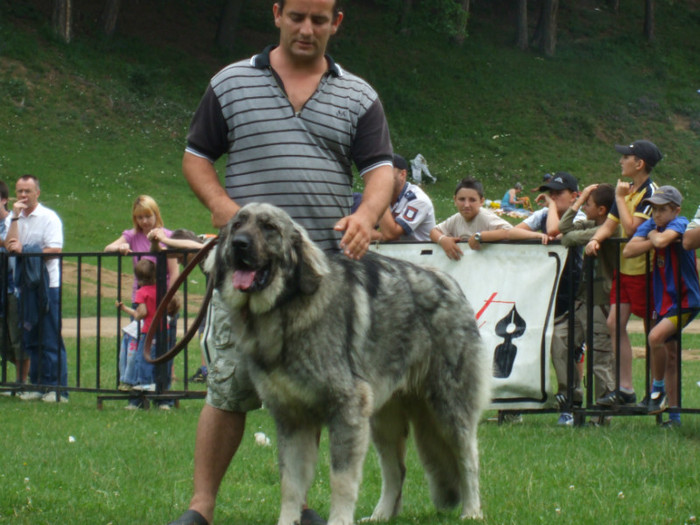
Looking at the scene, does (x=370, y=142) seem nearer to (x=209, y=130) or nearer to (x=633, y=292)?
(x=209, y=130)

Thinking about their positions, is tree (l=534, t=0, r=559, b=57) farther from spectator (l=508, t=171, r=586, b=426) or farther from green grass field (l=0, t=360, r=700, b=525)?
green grass field (l=0, t=360, r=700, b=525)

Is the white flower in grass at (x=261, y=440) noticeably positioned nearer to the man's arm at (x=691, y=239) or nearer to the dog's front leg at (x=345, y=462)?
the dog's front leg at (x=345, y=462)

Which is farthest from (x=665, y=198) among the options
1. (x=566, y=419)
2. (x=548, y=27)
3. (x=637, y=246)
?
(x=548, y=27)

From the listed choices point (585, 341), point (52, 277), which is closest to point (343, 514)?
point (585, 341)

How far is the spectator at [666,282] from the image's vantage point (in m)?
7.66

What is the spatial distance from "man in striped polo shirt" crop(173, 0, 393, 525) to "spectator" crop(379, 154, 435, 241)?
407cm

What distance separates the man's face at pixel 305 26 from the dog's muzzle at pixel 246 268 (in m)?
1.00

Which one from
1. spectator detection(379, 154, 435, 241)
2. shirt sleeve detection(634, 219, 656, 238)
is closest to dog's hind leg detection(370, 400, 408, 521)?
shirt sleeve detection(634, 219, 656, 238)

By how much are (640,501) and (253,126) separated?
275cm

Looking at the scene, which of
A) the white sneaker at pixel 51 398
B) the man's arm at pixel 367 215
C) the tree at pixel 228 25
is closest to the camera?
the man's arm at pixel 367 215

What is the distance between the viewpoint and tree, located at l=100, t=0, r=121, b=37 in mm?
38250

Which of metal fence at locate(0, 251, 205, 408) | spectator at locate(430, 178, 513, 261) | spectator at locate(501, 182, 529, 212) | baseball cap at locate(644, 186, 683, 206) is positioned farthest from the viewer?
spectator at locate(501, 182, 529, 212)

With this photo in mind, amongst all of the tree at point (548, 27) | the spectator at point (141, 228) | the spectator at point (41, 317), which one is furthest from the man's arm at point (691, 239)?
the tree at point (548, 27)

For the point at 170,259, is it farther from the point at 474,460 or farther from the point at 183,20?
the point at 183,20
